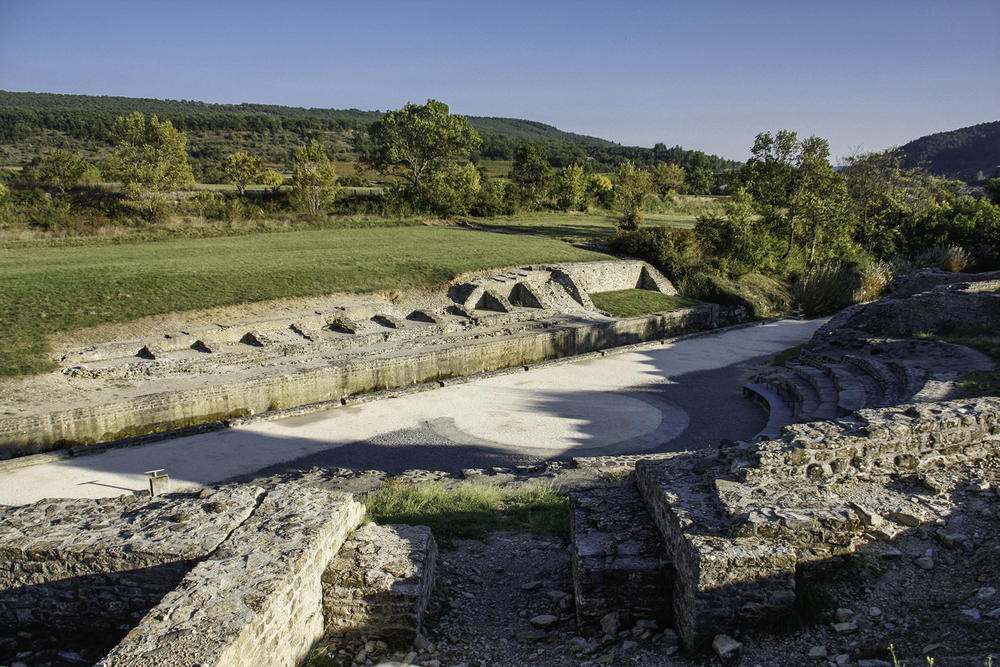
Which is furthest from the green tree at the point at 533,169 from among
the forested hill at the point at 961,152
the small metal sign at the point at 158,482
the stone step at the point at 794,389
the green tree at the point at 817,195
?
the forested hill at the point at 961,152

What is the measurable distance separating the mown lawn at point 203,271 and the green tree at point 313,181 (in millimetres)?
9104

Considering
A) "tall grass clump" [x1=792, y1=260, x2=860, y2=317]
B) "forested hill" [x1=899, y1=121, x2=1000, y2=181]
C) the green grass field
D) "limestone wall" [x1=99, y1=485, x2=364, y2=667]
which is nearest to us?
"limestone wall" [x1=99, y1=485, x2=364, y2=667]

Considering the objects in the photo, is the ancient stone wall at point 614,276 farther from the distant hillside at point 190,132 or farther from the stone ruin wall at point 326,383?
the distant hillside at point 190,132

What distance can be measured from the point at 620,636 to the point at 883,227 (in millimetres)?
36986

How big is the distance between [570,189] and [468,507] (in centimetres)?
4545

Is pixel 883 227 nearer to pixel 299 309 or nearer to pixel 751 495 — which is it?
pixel 299 309

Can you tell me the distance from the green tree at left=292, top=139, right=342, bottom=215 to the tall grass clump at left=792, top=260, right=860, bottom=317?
25883 mm

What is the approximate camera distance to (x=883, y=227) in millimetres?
35000

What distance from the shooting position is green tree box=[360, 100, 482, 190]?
42.0 metres

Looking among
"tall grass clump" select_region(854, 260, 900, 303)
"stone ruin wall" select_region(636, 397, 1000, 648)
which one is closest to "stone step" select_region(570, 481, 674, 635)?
"stone ruin wall" select_region(636, 397, 1000, 648)

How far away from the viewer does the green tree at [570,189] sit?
5016cm

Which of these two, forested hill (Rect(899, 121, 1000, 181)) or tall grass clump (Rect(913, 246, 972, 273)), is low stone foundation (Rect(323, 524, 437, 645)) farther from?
forested hill (Rect(899, 121, 1000, 181))

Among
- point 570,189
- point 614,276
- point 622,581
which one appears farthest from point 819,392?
point 570,189

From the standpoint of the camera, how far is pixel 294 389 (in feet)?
43.3
